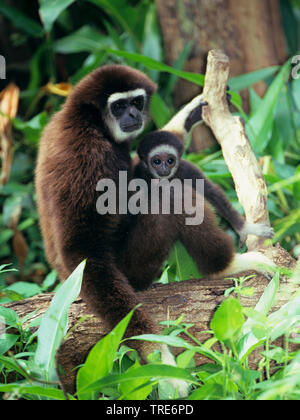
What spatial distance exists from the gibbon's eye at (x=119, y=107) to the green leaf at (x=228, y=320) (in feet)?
6.69

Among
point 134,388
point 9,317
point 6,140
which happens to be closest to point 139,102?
point 9,317

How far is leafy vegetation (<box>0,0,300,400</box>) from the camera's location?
2418 mm

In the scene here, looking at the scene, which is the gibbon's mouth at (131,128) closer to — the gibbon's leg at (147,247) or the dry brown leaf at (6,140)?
the gibbon's leg at (147,247)

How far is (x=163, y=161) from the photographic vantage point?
425 cm

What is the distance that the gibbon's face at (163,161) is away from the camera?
4.23 m

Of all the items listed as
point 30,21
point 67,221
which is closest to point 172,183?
point 67,221

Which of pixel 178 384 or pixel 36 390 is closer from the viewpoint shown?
pixel 36 390

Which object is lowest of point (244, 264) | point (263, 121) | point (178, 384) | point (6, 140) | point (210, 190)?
point (178, 384)

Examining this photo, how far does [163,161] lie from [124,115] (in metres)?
0.56

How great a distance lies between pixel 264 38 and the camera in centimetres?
725

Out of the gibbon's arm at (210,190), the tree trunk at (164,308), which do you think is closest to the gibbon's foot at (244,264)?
the tree trunk at (164,308)

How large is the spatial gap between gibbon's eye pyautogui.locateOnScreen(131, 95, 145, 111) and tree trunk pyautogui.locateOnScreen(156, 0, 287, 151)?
9.76 feet

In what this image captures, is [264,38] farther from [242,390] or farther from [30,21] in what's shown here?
[242,390]

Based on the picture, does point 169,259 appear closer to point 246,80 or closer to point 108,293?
point 108,293
